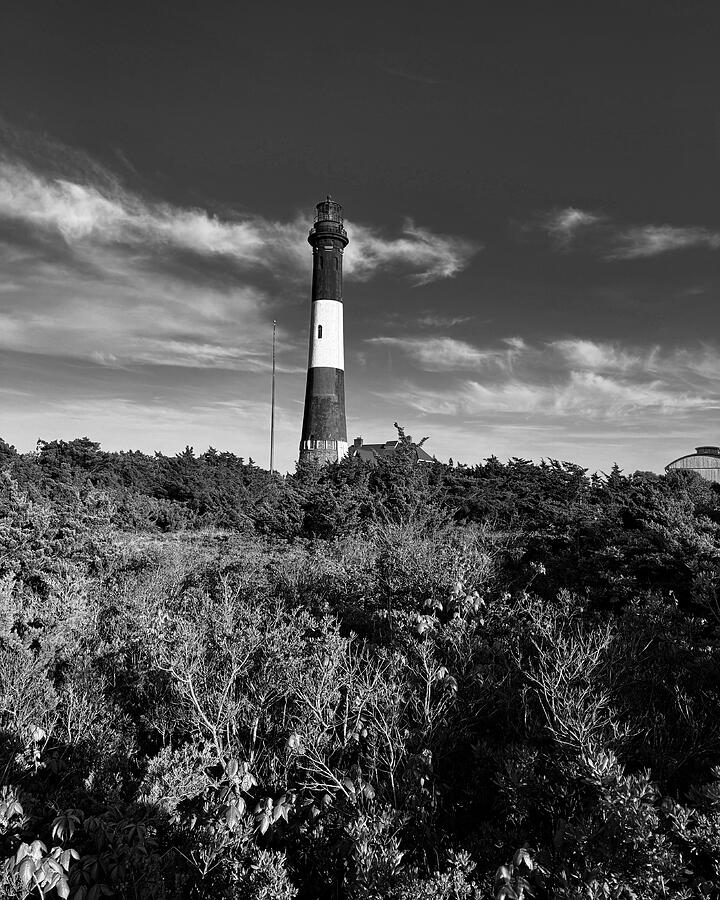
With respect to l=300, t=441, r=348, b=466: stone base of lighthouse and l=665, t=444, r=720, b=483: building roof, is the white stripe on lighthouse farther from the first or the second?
l=665, t=444, r=720, b=483: building roof

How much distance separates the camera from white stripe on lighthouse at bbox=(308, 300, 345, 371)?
78.9 ft

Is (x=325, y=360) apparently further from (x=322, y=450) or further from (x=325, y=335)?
(x=322, y=450)

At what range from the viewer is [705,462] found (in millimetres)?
25422

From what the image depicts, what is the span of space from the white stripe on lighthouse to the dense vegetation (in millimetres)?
17014

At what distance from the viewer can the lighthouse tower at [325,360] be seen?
23.8 m

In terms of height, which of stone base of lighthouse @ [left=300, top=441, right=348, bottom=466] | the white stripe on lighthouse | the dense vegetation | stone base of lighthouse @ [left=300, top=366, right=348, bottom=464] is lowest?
the dense vegetation

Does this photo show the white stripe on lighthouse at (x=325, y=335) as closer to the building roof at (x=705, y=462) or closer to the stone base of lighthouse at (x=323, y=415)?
the stone base of lighthouse at (x=323, y=415)

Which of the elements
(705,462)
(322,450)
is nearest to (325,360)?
(322,450)

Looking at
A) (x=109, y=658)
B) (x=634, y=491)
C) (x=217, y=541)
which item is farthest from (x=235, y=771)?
(x=634, y=491)

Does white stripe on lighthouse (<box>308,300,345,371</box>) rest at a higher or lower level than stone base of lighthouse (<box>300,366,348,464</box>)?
higher

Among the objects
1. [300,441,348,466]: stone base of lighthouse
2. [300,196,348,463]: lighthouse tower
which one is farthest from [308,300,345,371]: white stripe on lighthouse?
[300,441,348,466]: stone base of lighthouse

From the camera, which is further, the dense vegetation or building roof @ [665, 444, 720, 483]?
building roof @ [665, 444, 720, 483]

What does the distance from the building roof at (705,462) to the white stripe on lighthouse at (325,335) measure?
670 inches

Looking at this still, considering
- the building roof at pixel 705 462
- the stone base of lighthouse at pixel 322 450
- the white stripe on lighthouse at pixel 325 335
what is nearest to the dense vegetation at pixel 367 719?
the stone base of lighthouse at pixel 322 450
